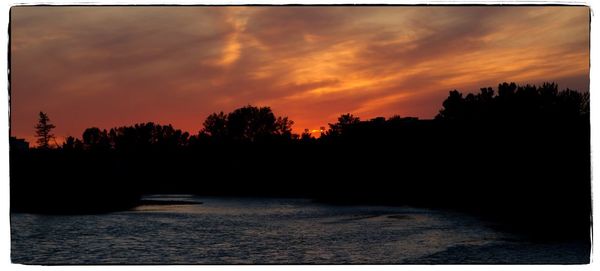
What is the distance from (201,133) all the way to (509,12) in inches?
1186

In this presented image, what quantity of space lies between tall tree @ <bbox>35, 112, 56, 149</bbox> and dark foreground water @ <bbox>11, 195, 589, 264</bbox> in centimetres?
189

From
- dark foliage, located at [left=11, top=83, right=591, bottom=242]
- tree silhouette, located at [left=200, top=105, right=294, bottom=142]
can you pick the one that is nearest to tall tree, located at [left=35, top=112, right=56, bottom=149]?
dark foliage, located at [left=11, top=83, right=591, bottom=242]

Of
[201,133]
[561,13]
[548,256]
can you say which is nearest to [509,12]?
[561,13]

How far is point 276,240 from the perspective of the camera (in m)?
18.5

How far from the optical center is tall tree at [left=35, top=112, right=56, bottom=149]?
1350cm

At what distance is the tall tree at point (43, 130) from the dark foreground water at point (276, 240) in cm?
189

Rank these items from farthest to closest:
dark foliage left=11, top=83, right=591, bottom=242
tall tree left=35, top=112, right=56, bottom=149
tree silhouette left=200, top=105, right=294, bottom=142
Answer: tree silhouette left=200, top=105, right=294, bottom=142 < dark foliage left=11, top=83, right=591, bottom=242 < tall tree left=35, top=112, right=56, bottom=149

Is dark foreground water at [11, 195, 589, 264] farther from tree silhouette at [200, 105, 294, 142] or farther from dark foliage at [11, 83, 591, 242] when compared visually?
tree silhouette at [200, 105, 294, 142]

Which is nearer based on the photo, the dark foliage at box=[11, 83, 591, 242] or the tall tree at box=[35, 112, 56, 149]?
the tall tree at box=[35, 112, 56, 149]

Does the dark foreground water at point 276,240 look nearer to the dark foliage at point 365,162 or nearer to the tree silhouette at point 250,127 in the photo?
the dark foliage at point 365,162

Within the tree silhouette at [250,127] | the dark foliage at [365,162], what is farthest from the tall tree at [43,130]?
the tree silhouette at [250,127]

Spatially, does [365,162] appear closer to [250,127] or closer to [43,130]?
[250,127]

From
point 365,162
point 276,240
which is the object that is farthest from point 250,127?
point 276,240

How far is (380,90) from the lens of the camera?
16328 mm
